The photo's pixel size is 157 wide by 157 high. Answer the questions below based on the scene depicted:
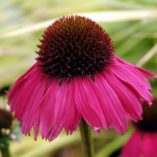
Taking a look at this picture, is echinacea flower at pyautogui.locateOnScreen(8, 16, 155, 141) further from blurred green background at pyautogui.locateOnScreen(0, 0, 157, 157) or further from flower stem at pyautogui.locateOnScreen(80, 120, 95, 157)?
blurred green background at pyautogui.locateOnScreen(0, 0, 157, 157)

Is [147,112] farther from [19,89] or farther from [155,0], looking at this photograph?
[155,0]

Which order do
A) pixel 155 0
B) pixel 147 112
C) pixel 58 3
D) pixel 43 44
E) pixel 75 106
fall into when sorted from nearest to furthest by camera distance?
pixel 75 106 < pixel 43 44 < pixel 147 112 < pixel 155 0 < pixel 58 3

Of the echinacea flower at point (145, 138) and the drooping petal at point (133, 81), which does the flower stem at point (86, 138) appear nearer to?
the drooping petal at point (133, 81)

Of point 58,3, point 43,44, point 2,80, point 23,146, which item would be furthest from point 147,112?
point 58,3

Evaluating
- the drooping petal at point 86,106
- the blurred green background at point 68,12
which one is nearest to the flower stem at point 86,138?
the drooping petal at point 86,106

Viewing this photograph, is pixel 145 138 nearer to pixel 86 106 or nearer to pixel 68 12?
pixel 86 106

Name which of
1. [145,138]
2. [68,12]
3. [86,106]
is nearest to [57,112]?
[86,106]
